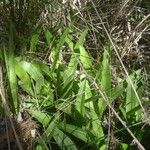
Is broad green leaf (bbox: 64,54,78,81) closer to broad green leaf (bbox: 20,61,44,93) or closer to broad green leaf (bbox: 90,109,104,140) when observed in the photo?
broad green leaf (bbox: 20,61,44,93)

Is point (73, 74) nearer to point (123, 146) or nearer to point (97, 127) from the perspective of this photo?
point (97, 127)

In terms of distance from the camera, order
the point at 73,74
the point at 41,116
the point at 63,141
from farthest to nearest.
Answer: the point at 73,74 → the point at 41,116 → the point at 63,141

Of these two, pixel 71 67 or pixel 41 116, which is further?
pixel 71 67

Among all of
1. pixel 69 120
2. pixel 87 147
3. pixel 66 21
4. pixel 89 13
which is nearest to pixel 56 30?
pixel 66 21

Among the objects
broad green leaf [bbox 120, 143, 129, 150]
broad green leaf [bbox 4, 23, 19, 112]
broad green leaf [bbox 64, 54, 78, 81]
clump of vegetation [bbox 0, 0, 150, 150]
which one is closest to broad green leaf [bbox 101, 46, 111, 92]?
clump of vegetation [bbox 0, 0, 150, 150]

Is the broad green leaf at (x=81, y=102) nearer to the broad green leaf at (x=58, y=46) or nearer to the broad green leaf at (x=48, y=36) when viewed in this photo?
the broad green leaf at (x=58, y=46)

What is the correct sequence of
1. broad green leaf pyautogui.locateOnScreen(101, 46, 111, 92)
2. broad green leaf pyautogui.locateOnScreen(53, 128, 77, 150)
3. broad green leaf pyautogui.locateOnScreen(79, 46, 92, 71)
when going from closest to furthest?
broad green leaf pyautogui.locateOnScreen(53, 128, 77, 150) → broad green leaf pyautogui.locateOnScreen(101, 46, 111, 92) → broad green leaf pyautogui.locateOnScreen(79, 46, 92, 71)

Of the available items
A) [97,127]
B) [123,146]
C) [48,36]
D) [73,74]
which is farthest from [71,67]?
[123,146]
